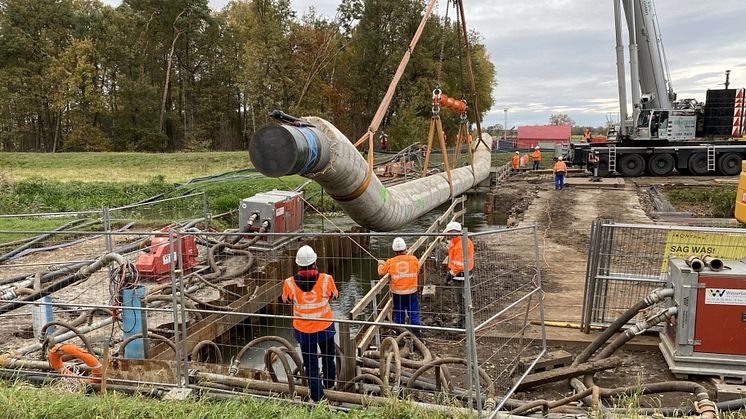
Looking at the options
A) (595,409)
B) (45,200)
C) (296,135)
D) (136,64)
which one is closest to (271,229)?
(296,135)

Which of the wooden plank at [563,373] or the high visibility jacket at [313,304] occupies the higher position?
the high visibility jacket at [313,304]

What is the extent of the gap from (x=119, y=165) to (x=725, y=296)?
101ft

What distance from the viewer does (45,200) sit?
18609 millimetres

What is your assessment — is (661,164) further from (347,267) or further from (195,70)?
(195,70)

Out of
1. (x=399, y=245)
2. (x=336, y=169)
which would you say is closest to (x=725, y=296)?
(x=399, y=245)

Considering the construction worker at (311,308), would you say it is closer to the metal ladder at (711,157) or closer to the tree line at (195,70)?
the metal ladder at (711,157)

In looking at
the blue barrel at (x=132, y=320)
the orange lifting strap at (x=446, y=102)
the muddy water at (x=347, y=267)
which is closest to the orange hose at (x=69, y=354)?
the blue barrel at (x=132, y=320)

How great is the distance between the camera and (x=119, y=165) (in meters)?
30.1

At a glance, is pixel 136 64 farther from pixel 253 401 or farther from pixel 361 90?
pixel 253 401

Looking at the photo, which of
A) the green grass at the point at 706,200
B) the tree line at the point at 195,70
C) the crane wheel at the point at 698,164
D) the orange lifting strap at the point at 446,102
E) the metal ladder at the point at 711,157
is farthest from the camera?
the tree line at the point at 195,70

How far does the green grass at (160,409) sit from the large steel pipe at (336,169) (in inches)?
89.2

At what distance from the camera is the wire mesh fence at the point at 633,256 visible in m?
5.78

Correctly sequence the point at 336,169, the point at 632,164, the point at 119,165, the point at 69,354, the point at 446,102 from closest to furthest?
the point at 69,354 < the point at 336,169 < the point at 446,102 < the point at 632,164 < the point at 119,165

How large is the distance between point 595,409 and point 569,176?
25.6 metres
